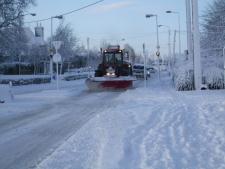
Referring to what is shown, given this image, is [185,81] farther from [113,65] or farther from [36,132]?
A: [36,132]

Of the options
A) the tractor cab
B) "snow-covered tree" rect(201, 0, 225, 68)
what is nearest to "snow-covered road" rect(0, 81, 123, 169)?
the tractor cab

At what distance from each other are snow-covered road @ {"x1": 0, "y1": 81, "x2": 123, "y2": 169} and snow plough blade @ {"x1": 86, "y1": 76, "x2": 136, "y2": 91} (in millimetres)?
13152

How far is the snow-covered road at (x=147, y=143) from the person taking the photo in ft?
31.1

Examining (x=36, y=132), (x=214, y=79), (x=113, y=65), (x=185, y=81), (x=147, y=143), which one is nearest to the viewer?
(x=147, y=143)

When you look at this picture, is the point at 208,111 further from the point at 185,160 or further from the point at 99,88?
the point at 99,88

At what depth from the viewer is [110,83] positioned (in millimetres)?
37344

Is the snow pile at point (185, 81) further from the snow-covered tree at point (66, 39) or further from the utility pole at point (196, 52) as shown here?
the snow-covered tree at point (66, 39)

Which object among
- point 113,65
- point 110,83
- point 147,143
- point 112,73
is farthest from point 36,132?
point 113,65

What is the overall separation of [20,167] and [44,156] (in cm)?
100

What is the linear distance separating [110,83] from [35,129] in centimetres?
2234

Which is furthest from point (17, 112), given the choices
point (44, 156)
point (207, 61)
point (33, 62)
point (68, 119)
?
point (33, 62)

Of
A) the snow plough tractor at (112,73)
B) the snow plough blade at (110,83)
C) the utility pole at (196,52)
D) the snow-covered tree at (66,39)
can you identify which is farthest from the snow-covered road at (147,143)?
the snow-covered tree at (66,39)

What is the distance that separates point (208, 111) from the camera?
17391 mm

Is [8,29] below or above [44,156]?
above
